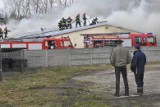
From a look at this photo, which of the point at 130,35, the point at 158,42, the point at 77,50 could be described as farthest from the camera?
the point at 158,42

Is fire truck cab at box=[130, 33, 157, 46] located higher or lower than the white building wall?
lower

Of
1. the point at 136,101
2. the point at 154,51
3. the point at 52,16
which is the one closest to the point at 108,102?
the point at 136,101

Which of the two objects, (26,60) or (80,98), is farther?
(26,60)

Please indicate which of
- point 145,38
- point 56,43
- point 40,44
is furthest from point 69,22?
point 145,38

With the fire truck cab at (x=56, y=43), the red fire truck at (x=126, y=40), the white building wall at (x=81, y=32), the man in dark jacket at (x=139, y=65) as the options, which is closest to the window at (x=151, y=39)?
the red fire truck at (x=126, y=40)

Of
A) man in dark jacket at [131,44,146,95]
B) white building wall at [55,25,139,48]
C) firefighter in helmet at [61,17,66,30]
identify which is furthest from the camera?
firefighter in helmet at [61,17,66,30]

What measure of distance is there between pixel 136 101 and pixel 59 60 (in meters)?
16.3

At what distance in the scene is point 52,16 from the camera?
5134 cm

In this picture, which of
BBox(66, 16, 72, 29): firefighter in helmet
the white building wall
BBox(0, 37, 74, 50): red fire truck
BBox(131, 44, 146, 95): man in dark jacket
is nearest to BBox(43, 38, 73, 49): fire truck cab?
BBox(0, 37, 74, 50): red fire truck

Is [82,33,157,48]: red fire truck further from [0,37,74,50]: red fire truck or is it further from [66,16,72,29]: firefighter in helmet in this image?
[66,16,72,29]: firefighter in helmet

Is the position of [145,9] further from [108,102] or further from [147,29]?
[108,102]

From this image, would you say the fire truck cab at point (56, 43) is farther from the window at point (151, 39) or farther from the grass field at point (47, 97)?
the grass field at point (47, 97)

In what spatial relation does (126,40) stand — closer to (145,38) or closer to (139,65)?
(145,38)

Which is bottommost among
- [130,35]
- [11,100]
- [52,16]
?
[11,100]
